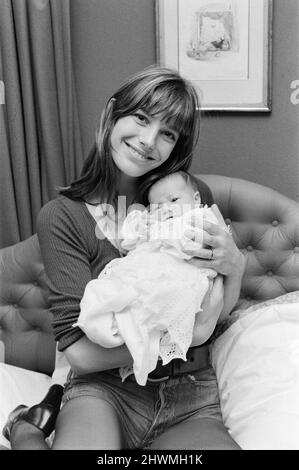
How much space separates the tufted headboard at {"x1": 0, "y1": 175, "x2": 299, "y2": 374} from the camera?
1.83m

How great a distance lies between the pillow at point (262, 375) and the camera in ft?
4.28

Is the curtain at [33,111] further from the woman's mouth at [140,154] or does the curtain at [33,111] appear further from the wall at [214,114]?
the woman's mouth at [140,154]

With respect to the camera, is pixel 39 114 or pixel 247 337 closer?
pixel 247 337

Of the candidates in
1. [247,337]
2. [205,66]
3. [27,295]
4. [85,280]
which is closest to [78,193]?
[85,280]

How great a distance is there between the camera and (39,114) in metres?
→ 1.98

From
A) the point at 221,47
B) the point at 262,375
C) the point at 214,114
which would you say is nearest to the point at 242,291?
the point at 262,375

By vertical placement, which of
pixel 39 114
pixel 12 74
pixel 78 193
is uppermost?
pixel 12 74

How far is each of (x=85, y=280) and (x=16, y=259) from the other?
580mm

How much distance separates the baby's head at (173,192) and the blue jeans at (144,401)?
471 mm

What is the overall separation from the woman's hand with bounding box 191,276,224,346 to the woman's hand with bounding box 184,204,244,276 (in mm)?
69

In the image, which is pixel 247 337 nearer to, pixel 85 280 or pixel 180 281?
pixel 180 281
